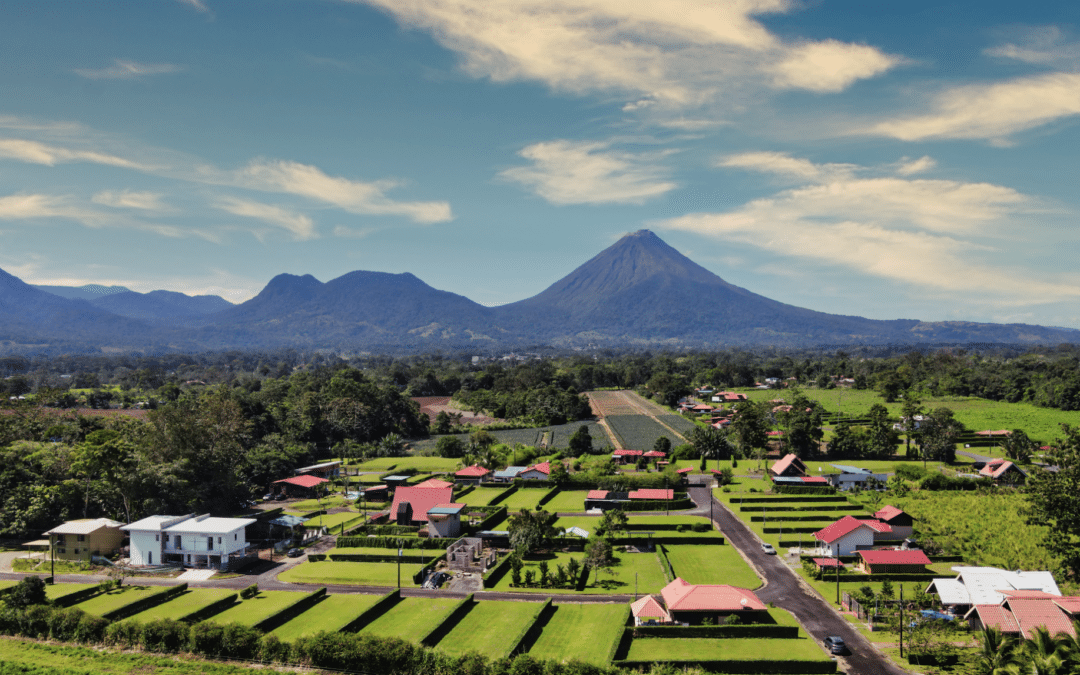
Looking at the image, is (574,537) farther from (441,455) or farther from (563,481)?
(441,455)

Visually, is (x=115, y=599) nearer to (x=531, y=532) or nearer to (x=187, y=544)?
(x=187, y=544)

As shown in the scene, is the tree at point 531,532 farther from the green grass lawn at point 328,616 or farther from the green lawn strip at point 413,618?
the green grass lawn at point 328,616

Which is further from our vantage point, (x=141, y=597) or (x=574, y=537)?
(x=574, y=537)

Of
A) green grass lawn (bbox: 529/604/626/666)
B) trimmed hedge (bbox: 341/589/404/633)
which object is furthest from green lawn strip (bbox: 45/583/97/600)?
green grass lawn (bbox: 529/604/626/666)

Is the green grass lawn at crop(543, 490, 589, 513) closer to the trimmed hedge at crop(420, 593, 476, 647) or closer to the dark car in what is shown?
the trimmed hedge at crop(420, 593, 476, 647)

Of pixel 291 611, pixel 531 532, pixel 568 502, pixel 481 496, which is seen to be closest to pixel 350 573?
pixel 291 611

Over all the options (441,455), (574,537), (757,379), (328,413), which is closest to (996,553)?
(574,537)
